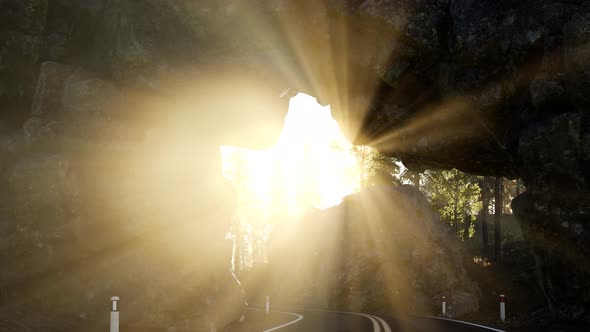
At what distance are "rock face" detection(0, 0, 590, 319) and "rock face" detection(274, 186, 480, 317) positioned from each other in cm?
590

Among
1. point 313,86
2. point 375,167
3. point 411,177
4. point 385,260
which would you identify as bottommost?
point 385,260

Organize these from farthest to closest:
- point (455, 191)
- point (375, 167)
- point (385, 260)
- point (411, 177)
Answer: point (411, 177) → point (375, 167) → point (455, 191) → point (385, 260)

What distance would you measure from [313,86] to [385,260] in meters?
10.8

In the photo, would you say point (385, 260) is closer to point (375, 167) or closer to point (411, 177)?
point (375, 167)

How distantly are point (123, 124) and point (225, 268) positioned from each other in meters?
6.78

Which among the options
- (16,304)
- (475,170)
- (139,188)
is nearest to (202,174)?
(139,188)

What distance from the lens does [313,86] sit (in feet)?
75.6

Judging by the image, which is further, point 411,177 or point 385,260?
point 411,177

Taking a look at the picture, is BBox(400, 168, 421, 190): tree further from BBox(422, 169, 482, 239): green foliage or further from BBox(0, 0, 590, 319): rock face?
BBox(0, 0, 590, 319): rock face

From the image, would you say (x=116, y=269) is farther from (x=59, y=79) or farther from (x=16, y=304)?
(x=59, y=79)

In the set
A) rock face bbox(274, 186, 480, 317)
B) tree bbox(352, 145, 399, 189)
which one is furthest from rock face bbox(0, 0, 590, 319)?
tree bbox(352, 145, 399, 189)

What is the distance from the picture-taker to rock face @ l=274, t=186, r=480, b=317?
81.1 feet

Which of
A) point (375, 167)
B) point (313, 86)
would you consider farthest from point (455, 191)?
point (313, 86)

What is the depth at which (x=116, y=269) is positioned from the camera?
50.0 ft
